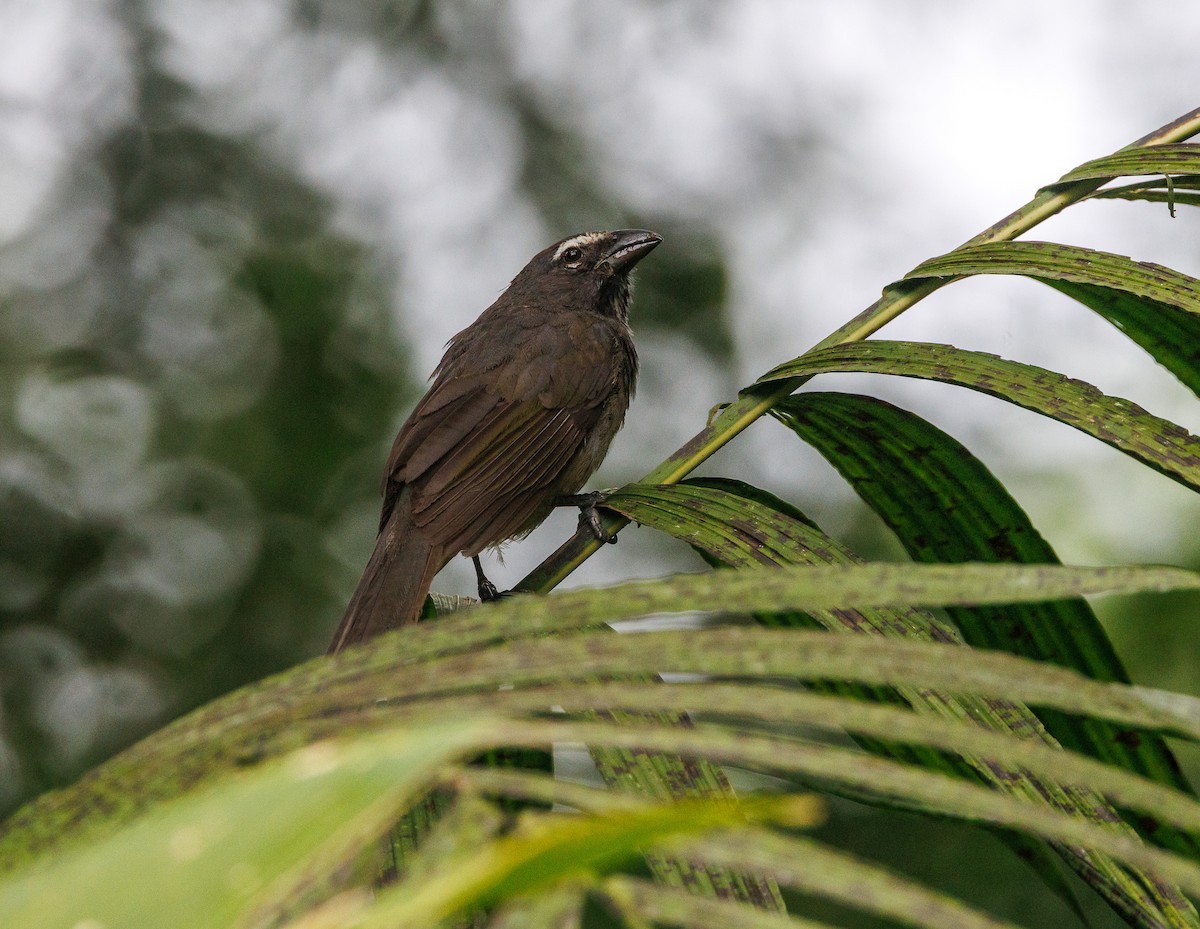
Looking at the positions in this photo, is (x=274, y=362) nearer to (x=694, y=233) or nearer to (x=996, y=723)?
(x=694, y=233)

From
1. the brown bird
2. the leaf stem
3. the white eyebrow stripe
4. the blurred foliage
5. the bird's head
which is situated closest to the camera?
the leaf stem

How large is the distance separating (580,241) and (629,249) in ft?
0.84

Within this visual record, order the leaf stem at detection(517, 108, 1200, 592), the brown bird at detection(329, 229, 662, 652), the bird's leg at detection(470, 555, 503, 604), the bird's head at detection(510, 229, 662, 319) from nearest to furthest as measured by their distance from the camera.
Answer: the leaf stem at detection(517, 108, 1200, 592), the brown bird at detection(329, 229, 662, 652), the bird's leg at detection(470, 555, 503, 604), the bird's head at detection(510, 229, 662, 319)

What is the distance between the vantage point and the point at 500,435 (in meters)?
3.77

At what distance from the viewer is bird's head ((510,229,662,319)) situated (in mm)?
5199

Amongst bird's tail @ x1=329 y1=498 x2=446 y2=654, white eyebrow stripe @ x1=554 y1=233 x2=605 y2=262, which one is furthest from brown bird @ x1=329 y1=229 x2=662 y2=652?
white eyebrow stripe @ x1=554 y1=233 x2=605 y2=262

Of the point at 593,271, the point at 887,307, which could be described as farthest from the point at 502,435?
the point at 887,307

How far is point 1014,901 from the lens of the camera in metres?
5.88

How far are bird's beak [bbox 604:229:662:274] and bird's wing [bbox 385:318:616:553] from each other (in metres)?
0.80

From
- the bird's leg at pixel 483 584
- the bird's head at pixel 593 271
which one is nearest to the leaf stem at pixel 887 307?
the bird's leg at pixel 483 584

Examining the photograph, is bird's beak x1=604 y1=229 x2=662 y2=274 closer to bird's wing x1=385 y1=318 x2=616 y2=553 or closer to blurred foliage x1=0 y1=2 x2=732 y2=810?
bird's wing x1=385 y1=318 x2=616 y2=553

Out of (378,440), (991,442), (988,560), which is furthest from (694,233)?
(988,560)

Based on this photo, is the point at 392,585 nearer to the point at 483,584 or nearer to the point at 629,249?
the point at 483,584

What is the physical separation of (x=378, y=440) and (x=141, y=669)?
2392mm
